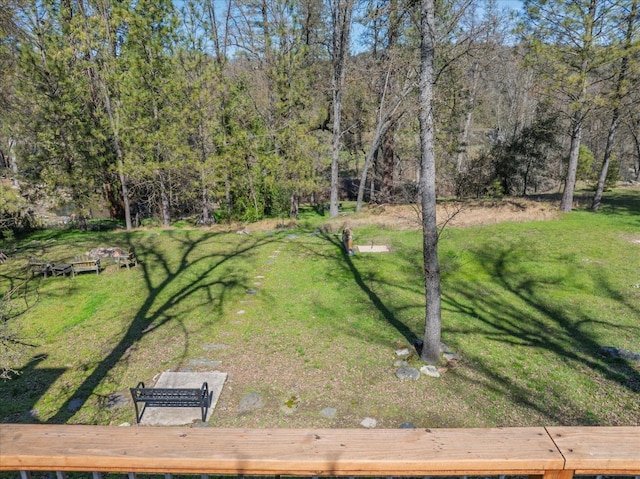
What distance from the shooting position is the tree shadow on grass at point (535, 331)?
551cm

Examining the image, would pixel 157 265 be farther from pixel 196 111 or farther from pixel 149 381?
pixel 196 111

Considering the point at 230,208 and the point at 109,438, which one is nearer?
the point at 109,438

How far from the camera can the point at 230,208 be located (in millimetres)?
17422

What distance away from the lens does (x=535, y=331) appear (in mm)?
7453

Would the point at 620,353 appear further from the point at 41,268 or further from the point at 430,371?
the point at 41,268

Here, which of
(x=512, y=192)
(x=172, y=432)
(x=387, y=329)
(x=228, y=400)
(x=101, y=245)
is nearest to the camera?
(x=172, y=432)

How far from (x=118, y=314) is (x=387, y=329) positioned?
6.13 meters

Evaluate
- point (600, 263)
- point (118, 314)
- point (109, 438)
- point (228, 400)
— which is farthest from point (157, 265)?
point (600, 263)

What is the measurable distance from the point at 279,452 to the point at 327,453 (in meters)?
0.19

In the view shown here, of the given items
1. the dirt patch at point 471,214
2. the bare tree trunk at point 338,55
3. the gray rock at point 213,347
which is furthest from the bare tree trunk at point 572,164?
the gray rock at point 213,347

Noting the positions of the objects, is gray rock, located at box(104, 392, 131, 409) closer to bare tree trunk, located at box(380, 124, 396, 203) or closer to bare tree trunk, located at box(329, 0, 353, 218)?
bare tree trunk, located at box(329, 0, 353, 218)

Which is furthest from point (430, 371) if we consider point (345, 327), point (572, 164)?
point (572, 164)

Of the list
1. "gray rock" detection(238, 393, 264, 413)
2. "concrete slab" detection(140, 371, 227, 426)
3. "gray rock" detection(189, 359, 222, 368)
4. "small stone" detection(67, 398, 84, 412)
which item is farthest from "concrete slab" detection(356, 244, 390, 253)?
"small stone" detection(67, 398, 84, 412)

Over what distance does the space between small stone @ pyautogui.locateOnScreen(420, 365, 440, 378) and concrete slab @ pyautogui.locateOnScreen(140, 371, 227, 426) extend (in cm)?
331
